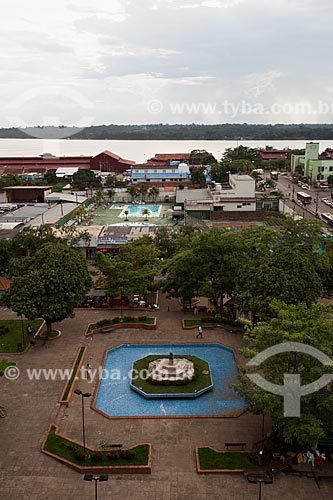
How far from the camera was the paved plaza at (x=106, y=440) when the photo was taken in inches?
416

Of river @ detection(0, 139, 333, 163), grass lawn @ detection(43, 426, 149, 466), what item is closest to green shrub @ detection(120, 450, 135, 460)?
grass lawn @ detection(43, 426, 149, 466)

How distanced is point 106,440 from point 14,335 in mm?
7654

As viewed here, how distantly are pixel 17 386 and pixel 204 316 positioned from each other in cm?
844

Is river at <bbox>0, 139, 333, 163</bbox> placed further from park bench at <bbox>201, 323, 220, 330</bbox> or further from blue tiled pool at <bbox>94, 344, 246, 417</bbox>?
blue tiled pool at <bbox>94, 344, 246, 417</bbox>

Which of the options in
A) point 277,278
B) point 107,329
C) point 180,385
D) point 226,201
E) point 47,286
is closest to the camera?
point 180,385

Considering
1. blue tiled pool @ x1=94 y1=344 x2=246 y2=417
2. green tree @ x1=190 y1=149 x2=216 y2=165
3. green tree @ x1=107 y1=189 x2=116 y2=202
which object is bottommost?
blue tiled pool @ x1=94 y1=344 x2=246 y2=417

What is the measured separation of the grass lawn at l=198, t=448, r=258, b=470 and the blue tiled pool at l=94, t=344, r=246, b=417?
1.87 meters

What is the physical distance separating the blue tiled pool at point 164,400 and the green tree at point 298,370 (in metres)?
2.46

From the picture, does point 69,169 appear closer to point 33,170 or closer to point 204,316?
point 33,170

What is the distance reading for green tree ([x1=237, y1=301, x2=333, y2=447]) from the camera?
10.7 metres

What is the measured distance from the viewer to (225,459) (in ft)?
38.0

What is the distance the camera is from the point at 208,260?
19594 mm

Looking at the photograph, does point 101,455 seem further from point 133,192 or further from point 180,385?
point 133,192

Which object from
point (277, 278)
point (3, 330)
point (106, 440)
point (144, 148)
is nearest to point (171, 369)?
point (106, 440)
